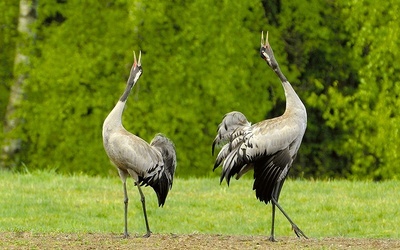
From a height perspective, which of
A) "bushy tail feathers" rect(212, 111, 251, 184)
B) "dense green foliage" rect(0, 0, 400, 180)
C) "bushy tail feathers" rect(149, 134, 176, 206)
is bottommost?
"dense green foliage" rect(0, 0, 400, 180)

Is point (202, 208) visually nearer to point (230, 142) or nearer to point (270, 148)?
point (230, 142)

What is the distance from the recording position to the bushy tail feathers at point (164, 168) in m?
12.6

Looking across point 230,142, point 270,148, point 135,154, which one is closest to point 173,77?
point 230,142

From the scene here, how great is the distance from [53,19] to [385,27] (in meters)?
8.35

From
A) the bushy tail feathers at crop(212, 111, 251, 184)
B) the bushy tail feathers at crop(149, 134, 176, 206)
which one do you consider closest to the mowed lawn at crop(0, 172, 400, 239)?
the bushy tail feathers at crop(149, 134, 176, 206)

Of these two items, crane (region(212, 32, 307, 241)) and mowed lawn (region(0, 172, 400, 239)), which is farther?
mowed lawn (region(0, 172, 400, 239))

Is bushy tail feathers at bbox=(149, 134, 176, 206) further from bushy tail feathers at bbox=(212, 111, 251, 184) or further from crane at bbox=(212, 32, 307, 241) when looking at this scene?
crane at bbox=(212, 32, 307, 241)

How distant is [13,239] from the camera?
12.0 metres

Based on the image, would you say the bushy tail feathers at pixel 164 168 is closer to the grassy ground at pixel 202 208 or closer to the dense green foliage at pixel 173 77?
the grassy ground at pixel 202 208

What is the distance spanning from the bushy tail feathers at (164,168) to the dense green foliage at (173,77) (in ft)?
45.1

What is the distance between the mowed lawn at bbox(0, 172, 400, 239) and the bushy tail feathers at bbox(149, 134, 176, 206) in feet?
7.24

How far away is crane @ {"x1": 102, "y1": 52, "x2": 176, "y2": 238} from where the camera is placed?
12.0m

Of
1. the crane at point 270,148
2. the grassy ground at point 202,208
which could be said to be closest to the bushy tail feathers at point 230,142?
the crane at point 270,148

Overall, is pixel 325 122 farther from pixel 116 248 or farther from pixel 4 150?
pixel 116 248
